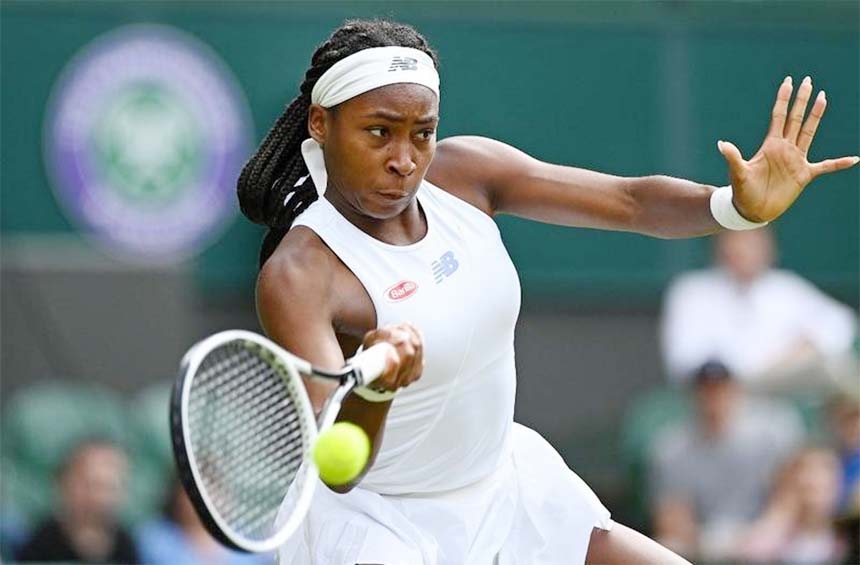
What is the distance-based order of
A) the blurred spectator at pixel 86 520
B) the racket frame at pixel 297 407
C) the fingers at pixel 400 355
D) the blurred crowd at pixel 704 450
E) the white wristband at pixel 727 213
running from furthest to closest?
the blurred crowd at pixel 704 450
the blurred spectator at pixel 86 520
the white wristband at pixel 727 213
the fingers at pixel 400 355
the racket frame at pixel 297 407

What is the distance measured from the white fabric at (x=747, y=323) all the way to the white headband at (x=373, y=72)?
15.6 feet

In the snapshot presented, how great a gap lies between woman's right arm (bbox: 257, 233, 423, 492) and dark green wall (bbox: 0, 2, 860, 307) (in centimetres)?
524

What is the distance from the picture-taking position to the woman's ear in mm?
4914

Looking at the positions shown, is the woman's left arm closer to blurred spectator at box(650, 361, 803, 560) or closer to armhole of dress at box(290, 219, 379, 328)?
armhole of dress at box(290, 219, 379, 328)

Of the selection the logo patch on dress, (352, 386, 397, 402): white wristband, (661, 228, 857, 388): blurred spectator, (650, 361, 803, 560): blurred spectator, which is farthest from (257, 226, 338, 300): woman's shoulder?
(661, 228, 857, 388): blurred spectator

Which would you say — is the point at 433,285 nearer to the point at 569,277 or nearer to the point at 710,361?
the point at 710,361

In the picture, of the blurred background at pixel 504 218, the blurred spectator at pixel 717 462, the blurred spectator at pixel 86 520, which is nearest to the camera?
the blurred spectator at pixel 86 520

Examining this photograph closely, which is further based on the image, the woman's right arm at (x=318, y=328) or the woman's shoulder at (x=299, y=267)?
the woman's shoulder at (x=299, y=267)

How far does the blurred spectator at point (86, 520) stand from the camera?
27.0 ft

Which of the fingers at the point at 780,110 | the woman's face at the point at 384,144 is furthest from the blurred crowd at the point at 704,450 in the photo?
the fingers at the point at 780,110

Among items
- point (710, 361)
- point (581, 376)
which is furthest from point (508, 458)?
point (581, 376)

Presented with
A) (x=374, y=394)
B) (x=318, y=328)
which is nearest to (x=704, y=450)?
(x=318, y=328)

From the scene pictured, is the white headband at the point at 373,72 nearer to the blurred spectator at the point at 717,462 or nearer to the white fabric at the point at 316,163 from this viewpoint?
the white fabric at the point at 316,163

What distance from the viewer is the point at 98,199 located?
10.1 meters
